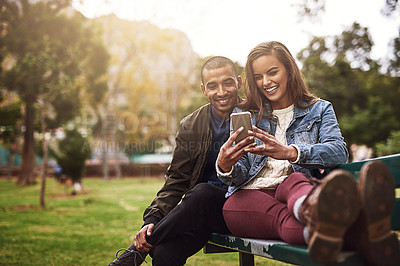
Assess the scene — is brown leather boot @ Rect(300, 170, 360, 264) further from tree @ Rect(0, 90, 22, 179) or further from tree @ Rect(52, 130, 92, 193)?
tree @ Rect(0, 90, 22, 179)

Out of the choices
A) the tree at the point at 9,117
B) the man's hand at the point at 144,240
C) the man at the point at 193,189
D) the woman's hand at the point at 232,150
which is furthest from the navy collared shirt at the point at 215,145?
the tree at the point at 9,117

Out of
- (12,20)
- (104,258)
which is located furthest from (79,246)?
(12,20)

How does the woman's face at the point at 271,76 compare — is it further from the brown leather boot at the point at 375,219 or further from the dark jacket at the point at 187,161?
the brown leather boot at the point at 375,219

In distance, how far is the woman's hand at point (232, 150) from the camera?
1935 mm

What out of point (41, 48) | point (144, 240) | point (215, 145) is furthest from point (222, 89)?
point (41, 48)

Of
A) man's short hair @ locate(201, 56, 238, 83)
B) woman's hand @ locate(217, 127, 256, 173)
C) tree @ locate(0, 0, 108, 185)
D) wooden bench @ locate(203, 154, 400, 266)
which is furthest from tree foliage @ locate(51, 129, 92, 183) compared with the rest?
woman's hand @ locate(217, 127, 256, 173)

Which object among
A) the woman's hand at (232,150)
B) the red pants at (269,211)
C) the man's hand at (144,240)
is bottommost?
the man's hand at (144,240)

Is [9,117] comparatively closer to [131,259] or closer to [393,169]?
[131,259]

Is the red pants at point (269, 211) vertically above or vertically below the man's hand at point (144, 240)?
above

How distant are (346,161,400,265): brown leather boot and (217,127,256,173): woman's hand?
652mm

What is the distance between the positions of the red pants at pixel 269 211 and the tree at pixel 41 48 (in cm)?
1154

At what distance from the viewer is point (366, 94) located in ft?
78.3

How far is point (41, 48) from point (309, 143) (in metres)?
14.3

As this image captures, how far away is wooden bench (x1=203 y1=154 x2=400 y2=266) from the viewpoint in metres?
1.42
